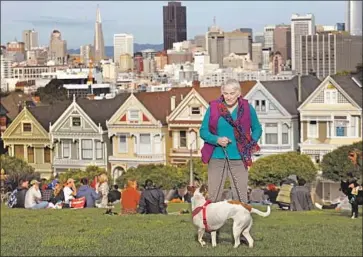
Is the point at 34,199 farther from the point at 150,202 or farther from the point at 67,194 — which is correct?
the point at 150,202

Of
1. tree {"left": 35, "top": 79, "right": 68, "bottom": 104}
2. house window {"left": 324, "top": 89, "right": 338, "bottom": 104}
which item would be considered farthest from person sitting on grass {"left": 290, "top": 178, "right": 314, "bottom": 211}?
tree {"left": 35, "top": 79, "right": 68, "bottom": 104}

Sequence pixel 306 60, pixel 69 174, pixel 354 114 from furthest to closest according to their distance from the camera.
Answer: pixel 306 60 → pixel 354 114 → pixel 69 174

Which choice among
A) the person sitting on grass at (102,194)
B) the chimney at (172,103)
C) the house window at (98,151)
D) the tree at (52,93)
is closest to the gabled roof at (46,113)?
the house window at (98,151)

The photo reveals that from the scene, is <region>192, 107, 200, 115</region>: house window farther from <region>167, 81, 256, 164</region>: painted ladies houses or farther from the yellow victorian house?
the yellow victorian house

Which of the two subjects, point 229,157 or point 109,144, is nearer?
point 229,157

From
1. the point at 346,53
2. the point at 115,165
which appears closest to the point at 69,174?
the point at 115,165

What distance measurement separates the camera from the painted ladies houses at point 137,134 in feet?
171

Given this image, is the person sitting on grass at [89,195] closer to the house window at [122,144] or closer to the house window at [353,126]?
the house window at [353,126]

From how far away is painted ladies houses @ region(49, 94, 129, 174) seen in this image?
5338cm

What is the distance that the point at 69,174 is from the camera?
45438mm

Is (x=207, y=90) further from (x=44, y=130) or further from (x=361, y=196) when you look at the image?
(x=361, y=196)

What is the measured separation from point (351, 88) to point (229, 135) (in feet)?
141

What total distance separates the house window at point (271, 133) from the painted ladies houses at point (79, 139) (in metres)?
9.37

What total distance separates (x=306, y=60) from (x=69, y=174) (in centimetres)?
11390
